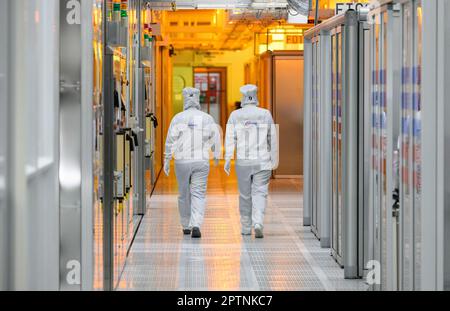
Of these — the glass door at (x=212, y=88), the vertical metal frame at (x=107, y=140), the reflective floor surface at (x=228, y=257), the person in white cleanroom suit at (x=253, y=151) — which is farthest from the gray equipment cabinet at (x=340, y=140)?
the glass door at (x=212, y=88)

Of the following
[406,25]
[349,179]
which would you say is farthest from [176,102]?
[406,25]

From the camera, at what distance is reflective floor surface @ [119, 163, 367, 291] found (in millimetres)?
7785

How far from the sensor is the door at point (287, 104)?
19.2 meters

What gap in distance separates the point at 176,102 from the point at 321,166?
2537 cm

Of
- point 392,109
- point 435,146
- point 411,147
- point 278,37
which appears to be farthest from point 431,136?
point 278,37

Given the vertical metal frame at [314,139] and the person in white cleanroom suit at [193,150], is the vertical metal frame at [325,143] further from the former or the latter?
the person in white cleanroom suit at [193,150]

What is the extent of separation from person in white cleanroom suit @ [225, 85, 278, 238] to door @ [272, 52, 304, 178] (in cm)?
848

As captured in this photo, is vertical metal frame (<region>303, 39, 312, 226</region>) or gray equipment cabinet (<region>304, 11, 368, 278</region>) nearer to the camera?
gray equipment cabinet (<region>304, 11, 368, 278</region>)

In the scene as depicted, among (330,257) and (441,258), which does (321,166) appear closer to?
(330,257)

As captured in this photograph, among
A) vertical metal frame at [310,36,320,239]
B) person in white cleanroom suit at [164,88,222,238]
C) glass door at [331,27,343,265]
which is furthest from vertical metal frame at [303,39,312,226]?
glass door at [331,27,343,265]

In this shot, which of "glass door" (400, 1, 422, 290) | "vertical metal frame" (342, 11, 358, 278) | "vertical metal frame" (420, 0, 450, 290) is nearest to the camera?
"vertical metal frame" (420, 0, 450, 290)

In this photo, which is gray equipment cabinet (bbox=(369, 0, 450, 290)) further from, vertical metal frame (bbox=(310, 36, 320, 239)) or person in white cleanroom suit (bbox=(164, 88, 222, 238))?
person in white cleanroom suit (bbox=(164, 88, 222, 238))

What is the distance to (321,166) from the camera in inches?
387

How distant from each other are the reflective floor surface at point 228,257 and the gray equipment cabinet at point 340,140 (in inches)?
10.9
